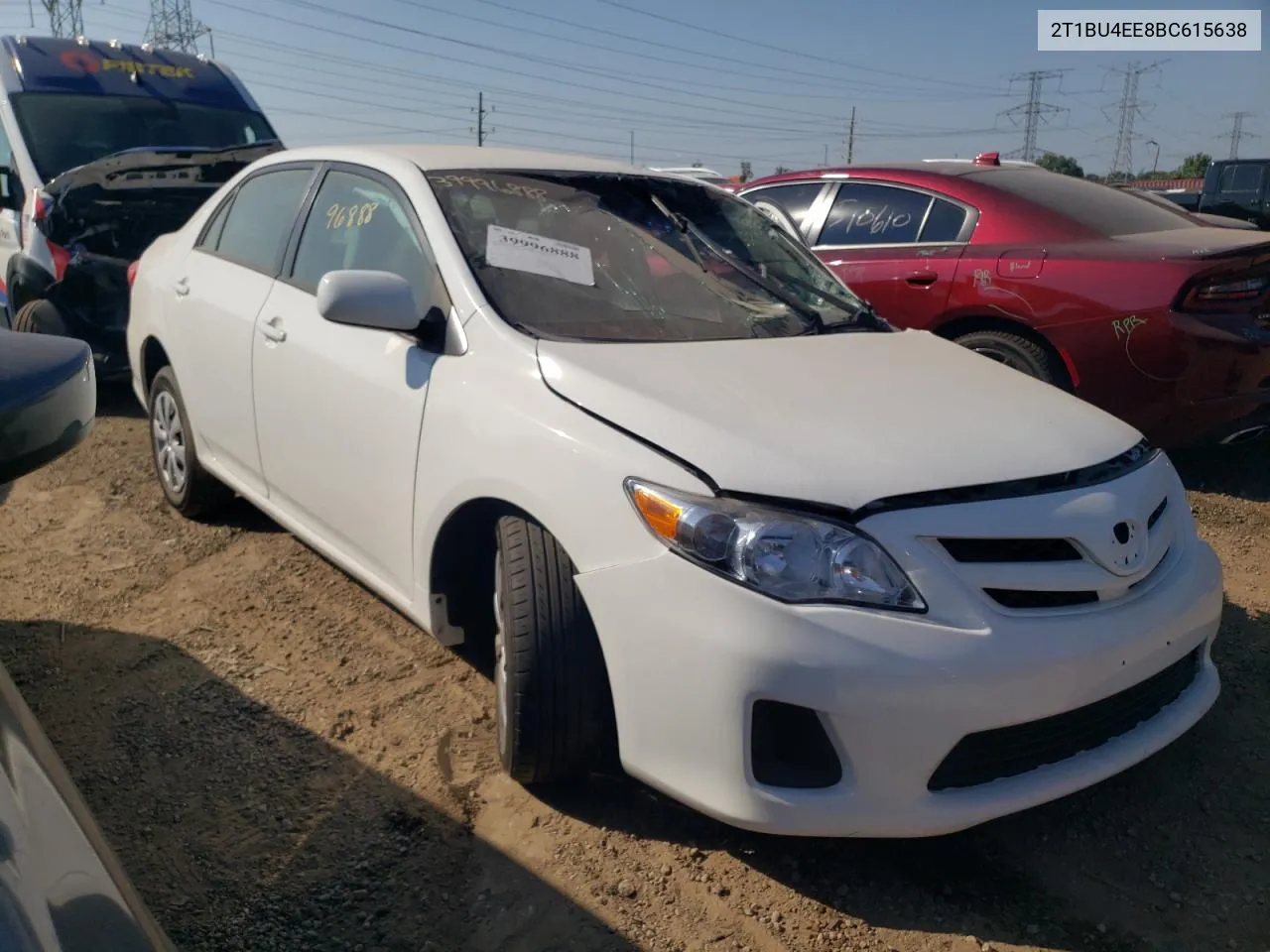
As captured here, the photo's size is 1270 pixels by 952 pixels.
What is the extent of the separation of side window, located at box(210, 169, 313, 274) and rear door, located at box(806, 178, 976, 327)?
9.65 ft

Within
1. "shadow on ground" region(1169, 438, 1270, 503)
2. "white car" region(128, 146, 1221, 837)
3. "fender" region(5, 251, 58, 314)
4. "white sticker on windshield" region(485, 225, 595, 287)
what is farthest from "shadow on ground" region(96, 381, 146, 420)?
"shadow on ground" region(1169, 438, 1270, 503)

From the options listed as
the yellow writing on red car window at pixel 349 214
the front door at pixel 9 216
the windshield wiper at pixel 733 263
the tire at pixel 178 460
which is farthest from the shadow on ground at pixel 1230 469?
the front door at pixel 9 216

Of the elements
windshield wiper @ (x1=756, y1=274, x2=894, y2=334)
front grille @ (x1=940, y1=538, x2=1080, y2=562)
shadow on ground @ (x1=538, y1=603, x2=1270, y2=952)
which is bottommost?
shadow on ground @ (x1=538, y1=603, x2=1270, y2=952)

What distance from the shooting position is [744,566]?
6.83 feet

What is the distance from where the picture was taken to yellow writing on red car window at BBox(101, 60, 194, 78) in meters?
7.46

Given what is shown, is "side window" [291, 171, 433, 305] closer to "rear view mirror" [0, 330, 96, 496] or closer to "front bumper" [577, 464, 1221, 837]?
"front bumper" [577, 464, 1221, 837]

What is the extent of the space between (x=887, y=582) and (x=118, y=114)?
7.13 meters

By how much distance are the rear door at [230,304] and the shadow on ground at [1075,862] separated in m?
1.99

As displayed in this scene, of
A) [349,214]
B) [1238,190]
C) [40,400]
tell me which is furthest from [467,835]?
[1238,190]

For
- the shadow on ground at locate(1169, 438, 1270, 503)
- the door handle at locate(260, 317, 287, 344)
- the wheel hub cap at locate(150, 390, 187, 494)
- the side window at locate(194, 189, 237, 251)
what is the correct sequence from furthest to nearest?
the shadow on ground at locate(1169, 438, 1270, 503) < the wheel hub cap at locate(150, 390, 187, 494) < the side window at locate(194, 189, 237, 251) < the door handle at locate(260, 317, 287, 344)

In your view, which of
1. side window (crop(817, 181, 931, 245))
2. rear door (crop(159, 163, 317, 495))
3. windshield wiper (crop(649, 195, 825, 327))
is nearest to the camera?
windshield wiper (crop(649, 195, 825, 327))

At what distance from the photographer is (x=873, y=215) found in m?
5.75

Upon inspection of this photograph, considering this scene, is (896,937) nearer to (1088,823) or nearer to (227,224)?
(1088,823)

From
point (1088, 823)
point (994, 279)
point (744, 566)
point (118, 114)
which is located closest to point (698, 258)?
point (744, 566)
